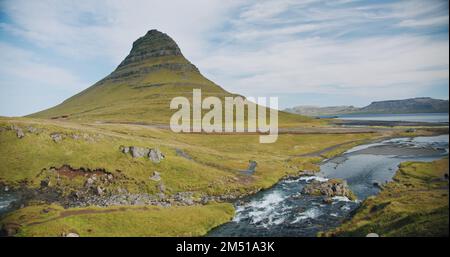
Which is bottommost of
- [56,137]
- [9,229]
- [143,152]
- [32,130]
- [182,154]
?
[9,229]

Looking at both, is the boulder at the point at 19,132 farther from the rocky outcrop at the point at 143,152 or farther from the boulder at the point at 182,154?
the boulder at the point at 182,154

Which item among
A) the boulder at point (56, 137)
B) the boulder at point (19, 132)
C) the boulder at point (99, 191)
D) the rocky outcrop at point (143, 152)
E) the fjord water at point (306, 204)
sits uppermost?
the boulder at point (19, 132)

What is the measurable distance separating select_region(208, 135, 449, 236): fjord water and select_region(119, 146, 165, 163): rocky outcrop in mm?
27924

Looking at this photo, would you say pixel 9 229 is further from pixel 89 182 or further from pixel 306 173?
pixel 306 173

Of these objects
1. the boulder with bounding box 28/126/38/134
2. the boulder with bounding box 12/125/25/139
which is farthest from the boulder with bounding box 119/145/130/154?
the boulder with bounding box 12/125/25/139

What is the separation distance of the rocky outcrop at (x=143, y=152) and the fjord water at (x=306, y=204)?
Result: 27.9 m

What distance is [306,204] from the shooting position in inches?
2349

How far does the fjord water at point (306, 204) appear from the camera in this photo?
47594mm

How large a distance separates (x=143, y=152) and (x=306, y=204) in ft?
146

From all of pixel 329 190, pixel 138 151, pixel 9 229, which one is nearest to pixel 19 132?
pixel 138 151

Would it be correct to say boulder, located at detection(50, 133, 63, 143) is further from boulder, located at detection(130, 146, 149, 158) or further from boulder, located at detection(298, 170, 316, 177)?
boulder, located at detection(298, 170, 316, 177)

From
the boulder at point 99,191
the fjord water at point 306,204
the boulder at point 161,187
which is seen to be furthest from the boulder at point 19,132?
the fjord water at point 306,204
